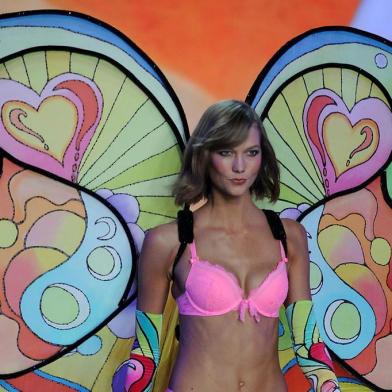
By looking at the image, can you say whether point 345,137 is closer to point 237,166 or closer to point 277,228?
point 277,228

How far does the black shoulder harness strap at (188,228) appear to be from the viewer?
2170mm

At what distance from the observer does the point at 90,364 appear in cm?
238

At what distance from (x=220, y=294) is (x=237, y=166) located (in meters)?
0.36

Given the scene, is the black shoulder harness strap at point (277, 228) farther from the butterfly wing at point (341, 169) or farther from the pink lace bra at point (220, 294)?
the butterfly wing at point (341, 169)

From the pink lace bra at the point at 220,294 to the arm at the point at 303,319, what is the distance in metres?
0.12

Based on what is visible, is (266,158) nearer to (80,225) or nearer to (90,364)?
(80,225)

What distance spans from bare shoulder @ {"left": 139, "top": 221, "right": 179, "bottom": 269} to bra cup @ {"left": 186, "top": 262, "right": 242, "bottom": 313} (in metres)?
0.10

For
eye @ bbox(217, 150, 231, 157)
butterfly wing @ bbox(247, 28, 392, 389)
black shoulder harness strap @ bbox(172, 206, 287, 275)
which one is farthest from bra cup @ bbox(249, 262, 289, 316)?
butterfly wing @ bbox(247, 28, 392, 389)

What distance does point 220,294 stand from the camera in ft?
6.81

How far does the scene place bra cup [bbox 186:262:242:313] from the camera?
208 cm

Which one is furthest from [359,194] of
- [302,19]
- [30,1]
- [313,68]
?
[30,1]

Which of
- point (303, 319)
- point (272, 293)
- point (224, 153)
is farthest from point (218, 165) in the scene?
point (303, 319)

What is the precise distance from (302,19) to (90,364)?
1.36 meters

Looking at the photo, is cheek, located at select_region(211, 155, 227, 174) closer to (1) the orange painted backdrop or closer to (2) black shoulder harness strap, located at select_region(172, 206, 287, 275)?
(2) black shoulder harness strap, located at select_region(172, 206, 287, 275)
